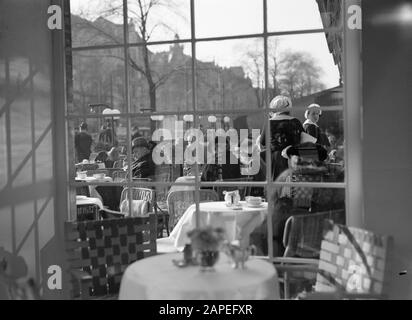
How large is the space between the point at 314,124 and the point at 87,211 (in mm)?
1737

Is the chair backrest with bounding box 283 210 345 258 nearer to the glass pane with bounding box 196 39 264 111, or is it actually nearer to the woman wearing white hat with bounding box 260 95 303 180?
the woman wearing white hat with bounding box 260 95 303 180

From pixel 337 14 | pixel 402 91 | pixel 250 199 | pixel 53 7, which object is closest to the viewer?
pixel 402 91

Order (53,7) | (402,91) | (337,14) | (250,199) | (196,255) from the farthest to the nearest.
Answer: (53,7) → (250,199) → (337,14) → (402,91) → (196,255)

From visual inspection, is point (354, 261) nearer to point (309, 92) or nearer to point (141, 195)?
point (309, 92)

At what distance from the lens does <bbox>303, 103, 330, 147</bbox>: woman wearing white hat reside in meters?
3.46

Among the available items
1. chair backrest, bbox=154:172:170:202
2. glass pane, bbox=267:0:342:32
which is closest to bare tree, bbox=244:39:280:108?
glass pane, bbox=267:0:342:32

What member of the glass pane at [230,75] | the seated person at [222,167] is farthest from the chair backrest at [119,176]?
the glass pane at [230,75]

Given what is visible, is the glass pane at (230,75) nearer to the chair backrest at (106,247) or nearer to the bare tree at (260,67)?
the bare tree at (260,67)

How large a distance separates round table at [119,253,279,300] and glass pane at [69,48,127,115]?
165 cm

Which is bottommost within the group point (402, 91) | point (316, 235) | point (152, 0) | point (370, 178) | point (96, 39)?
point (316, 235)

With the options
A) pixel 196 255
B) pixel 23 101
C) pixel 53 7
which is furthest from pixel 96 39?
pixel 196 255

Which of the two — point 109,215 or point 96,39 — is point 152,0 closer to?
point 96,39

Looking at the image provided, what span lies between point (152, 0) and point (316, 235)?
6.52ft

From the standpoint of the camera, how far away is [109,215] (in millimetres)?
3939
